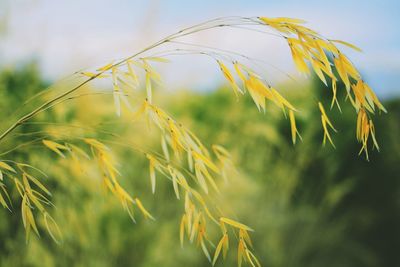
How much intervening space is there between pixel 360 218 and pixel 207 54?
3086 mm

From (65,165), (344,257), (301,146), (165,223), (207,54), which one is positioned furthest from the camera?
(344,257)

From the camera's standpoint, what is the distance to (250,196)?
294 cm

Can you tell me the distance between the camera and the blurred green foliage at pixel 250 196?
2027 mm

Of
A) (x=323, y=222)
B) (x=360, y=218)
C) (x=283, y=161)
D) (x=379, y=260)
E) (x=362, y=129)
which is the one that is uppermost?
(x=362, y=129)

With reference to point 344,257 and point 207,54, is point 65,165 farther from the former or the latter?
point 344,257

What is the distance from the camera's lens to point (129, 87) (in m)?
0.94

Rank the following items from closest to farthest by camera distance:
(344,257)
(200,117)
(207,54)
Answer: (207,54) → (344,257) → (200,117)

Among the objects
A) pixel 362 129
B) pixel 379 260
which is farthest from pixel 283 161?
pixel 362 129

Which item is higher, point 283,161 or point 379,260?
point 283,161

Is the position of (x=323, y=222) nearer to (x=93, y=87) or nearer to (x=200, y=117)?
(x=200, y=117)

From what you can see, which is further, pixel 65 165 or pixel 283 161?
pixel 283 161

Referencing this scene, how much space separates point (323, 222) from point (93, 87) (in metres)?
1.61

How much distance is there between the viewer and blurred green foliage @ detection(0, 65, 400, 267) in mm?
2027

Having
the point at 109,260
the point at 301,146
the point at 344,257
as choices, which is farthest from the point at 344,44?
the point at 344,257
